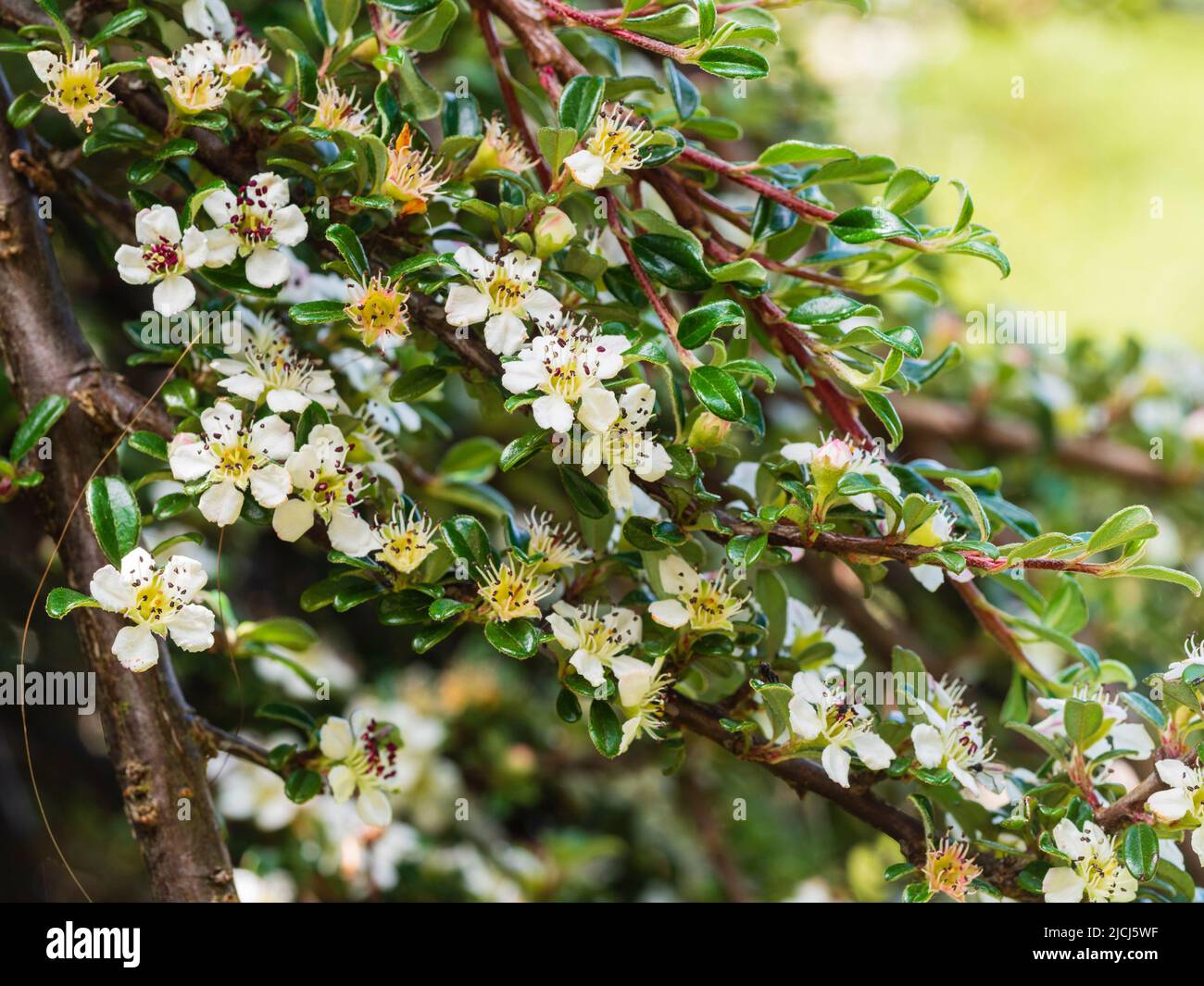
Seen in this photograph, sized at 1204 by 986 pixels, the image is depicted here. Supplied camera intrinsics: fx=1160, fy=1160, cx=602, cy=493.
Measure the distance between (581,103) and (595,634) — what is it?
390 millimetres

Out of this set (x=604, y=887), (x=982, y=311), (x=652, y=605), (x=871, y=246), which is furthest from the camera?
(x=604, y=887)

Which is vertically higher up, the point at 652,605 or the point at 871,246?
the point at 871,246

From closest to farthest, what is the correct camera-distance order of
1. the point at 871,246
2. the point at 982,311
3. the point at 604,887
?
the point at 871,246
the point at 982,311
the point at 604,887

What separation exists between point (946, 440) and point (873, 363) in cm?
110

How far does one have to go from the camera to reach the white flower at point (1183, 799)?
818mm

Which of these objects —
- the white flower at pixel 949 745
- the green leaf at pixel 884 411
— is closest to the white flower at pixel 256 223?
the green leaf at pixel 884 411

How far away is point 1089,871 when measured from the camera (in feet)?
2.74

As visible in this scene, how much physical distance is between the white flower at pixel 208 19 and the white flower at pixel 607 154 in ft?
1.05

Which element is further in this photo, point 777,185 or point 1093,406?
point 1093,406

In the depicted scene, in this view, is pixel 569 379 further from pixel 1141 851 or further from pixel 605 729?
pixel 1141 851

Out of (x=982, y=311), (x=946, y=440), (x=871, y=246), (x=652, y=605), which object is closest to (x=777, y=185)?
(x=871, y=246)

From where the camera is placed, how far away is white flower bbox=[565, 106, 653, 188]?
2.64 ft
